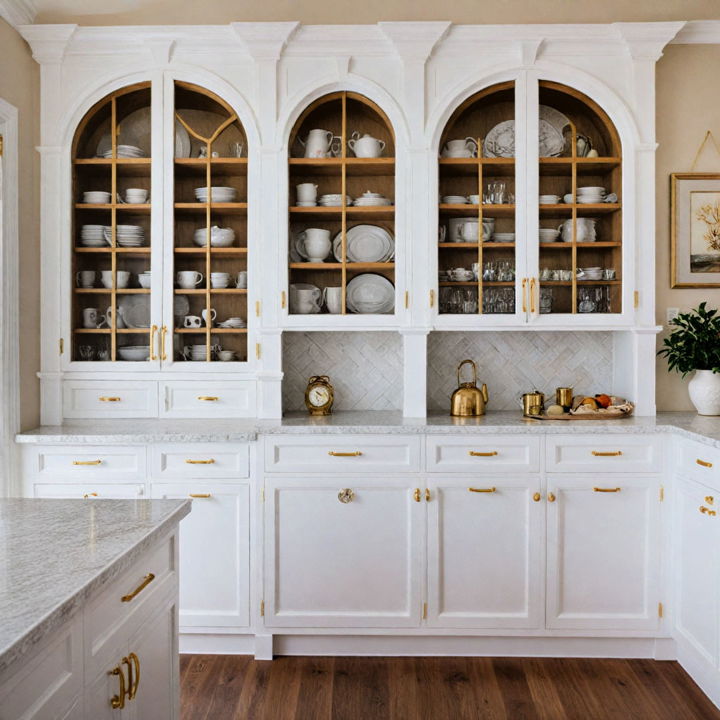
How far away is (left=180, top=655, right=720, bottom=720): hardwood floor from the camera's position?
8.18 ft

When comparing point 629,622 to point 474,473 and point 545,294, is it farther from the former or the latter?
point 545,294

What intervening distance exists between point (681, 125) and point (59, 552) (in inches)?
131

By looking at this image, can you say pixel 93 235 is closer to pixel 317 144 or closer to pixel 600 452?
pixel 317 144

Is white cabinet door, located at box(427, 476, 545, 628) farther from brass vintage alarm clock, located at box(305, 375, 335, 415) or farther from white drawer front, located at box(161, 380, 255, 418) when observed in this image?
white drawer front, located at box(161, 380, 255, 418)

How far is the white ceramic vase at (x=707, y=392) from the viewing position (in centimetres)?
315

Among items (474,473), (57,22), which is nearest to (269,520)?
(474,473)

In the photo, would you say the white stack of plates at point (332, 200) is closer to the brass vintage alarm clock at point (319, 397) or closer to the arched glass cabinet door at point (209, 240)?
the arched glass cabinet door at point (209, 240)

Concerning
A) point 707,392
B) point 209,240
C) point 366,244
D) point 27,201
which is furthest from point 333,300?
point 707,392

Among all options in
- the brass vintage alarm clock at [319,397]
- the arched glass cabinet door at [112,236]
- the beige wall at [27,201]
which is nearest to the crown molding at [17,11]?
the beige wall at [27,201]

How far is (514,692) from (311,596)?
881 millimetres

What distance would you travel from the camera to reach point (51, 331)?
315cm

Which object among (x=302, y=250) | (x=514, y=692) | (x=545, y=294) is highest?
(x=302, y=250)

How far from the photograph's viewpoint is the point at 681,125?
3.36m

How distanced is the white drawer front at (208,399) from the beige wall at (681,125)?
202cm
